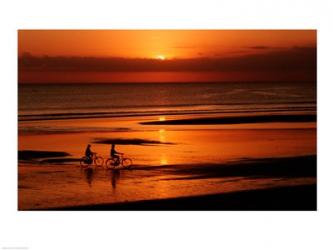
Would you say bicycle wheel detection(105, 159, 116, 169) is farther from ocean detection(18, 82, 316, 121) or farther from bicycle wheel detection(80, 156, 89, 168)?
ocean detection(18, 82, 316, 121)

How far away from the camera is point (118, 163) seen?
1059 centimetres

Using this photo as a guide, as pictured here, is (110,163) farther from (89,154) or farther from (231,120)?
(231,120)

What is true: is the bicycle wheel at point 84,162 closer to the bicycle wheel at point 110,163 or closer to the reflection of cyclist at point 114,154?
the bicycle wheel at point 110,163

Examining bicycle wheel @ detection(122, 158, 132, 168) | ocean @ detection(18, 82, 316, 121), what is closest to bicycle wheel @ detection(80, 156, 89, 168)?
bicycle wheel @ detection(122, 158, 132, 168)

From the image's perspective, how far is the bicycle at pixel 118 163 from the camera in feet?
34.5

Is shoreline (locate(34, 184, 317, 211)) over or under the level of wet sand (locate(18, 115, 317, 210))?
under

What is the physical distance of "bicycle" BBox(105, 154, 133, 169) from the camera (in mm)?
10523

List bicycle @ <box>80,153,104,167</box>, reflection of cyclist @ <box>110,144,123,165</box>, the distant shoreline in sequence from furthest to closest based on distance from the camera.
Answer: the distant shoreline → bicycle @ <box>80,153,104,167</box> → reflection of cyclist @ <box>110,144,123,165</box>

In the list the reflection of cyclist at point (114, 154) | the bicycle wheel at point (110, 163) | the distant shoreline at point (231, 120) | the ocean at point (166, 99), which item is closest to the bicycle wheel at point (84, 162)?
the bicycle wheel at point (110, 163)

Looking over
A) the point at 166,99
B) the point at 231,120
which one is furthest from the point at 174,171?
the point at 166,99
